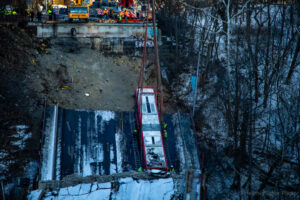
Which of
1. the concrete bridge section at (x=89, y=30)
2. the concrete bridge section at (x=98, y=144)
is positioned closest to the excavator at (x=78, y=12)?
the concrete bridge section at (x=89, y=30)

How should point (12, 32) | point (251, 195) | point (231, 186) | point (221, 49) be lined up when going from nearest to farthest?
point (251, 195), point (231, 186), point (12, 32), point (221, 49)

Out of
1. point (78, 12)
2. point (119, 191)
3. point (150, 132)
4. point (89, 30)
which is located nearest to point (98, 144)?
point (150, 132)

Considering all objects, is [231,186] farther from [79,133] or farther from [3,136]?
[3,136]

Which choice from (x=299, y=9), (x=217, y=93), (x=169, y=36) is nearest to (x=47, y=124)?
(x=217, y=93)

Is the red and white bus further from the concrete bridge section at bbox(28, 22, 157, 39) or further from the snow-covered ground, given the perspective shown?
the concrete bridge section at bbox(28, 22, 157, 39)

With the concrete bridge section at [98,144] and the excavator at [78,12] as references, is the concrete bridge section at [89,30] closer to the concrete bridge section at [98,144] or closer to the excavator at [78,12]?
the excavator at [78,12]

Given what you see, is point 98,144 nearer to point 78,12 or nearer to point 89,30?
point 89,30
